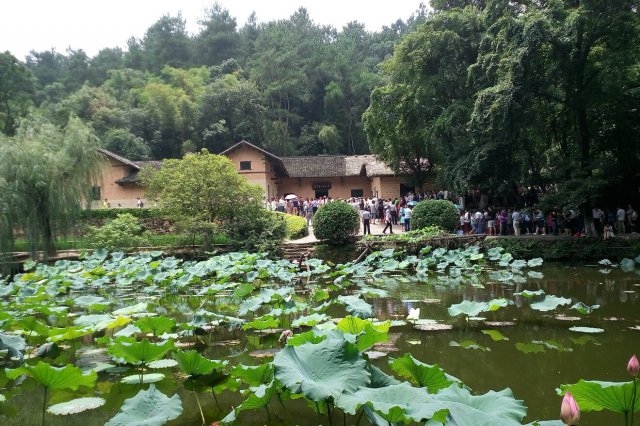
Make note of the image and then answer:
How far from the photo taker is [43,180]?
16234mm

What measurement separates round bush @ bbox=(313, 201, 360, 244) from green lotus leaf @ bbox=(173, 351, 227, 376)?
1241 cm

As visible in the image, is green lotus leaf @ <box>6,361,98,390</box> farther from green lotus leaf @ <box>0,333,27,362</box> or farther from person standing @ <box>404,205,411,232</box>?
person standing @ <box>404,205,411,232</box>

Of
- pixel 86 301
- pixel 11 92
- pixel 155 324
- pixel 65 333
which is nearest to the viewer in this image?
pixel 65 333

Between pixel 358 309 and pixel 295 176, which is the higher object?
pixel 295 176

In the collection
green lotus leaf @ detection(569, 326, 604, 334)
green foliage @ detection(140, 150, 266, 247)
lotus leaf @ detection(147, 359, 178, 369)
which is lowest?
green lotus leaf @ detection(569, 326, 604, 334)

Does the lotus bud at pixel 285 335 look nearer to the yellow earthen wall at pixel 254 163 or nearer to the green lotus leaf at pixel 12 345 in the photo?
the green lotus leaf at pixel 12 345

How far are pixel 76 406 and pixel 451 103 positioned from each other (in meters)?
19.2

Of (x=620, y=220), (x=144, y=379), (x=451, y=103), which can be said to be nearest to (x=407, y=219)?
(x=451, y=103)

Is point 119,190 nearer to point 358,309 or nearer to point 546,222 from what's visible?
point 546,222

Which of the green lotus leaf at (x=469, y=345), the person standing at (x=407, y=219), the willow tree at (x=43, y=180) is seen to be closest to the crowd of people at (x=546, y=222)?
the person standing at (x=407, y=219)

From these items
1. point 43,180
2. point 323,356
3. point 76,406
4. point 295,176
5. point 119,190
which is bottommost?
point 76,406

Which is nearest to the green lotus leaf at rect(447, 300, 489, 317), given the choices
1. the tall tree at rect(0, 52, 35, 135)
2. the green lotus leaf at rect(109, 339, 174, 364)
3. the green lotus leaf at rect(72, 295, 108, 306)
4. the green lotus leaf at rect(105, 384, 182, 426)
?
the green lotus leaf at rect(109, 339, 174, 364)

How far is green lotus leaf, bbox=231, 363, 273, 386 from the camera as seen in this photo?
3682mm

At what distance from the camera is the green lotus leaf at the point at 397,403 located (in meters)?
2.50
